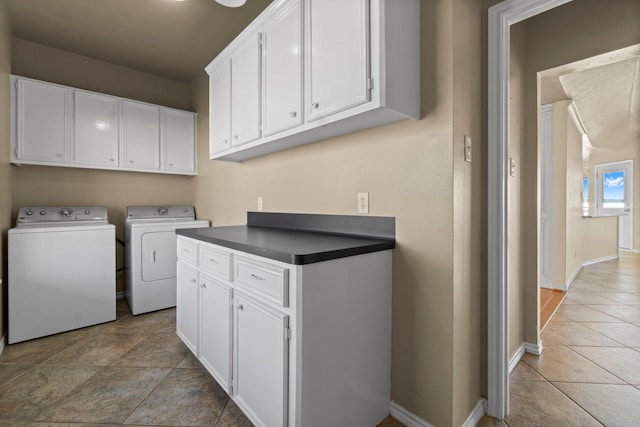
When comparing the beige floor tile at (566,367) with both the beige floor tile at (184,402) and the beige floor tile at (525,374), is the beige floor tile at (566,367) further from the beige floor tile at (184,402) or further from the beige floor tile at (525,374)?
the beige floor tile at (184,402)

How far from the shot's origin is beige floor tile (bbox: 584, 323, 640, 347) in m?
2.40

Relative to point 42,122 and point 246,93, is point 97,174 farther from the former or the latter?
point 246,93

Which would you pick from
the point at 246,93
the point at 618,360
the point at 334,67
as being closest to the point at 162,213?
the point at 246,93

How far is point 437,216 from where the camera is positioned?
1.38 meters

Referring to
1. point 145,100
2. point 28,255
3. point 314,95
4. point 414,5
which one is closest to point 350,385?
point 314,95

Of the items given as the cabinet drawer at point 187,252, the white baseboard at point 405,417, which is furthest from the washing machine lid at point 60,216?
the white baseboard at point 405,417

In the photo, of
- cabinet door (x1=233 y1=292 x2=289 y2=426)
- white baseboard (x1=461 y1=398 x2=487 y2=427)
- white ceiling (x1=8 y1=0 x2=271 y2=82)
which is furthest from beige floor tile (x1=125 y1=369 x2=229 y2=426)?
white ceiling (x1=8 y1=0 x2=271 y2=82)

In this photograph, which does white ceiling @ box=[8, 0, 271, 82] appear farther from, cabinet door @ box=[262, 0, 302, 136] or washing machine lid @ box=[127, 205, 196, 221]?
washing machine lid @ box=[127, 205, 196, 221]

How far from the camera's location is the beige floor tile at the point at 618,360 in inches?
75.5

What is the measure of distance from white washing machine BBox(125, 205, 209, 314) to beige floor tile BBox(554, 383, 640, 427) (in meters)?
3.42

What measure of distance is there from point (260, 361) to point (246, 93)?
171 cm

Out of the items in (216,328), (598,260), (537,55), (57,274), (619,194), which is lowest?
(598,260)

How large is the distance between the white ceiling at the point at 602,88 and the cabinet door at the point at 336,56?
1.77m

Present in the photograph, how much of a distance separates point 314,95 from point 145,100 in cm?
314
